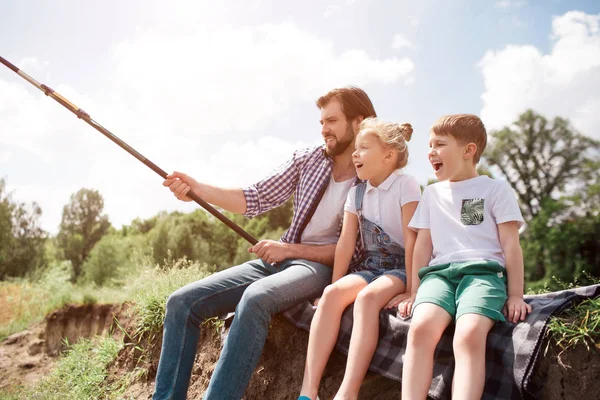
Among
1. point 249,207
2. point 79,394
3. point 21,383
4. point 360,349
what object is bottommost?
point 21,383

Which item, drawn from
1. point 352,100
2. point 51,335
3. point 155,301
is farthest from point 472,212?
point 51,335

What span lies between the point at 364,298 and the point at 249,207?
136 cm

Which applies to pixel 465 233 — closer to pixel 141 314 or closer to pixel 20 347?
pixel 141 314

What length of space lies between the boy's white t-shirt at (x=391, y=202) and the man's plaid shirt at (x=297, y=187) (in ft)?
1.45

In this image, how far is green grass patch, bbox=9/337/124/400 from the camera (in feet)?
14.2

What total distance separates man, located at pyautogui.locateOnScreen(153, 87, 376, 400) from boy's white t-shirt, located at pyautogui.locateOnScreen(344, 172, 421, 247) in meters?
0.36

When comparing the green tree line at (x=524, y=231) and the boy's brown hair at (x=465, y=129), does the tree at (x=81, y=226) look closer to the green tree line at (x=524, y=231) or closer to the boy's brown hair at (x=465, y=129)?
the green tree line at (x=524, y=231)

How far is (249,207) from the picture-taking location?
361cm

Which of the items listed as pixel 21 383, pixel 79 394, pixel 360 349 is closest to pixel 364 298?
pixel 360 349

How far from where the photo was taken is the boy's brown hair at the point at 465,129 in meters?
2.70

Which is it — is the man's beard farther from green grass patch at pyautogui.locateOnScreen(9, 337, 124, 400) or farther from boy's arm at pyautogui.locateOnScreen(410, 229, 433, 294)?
green grass patch at pyautogui.locateOnScreen(9, 337, 124, 400)

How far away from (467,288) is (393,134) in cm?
112

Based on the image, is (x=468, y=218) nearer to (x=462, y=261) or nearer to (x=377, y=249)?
(x=462, y=261)

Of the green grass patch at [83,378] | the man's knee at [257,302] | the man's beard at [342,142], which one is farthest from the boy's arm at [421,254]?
the green grass patch at [83,378]
